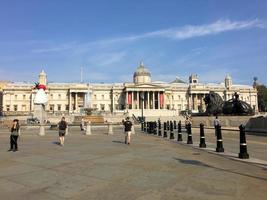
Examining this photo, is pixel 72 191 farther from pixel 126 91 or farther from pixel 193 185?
pixel 126 91

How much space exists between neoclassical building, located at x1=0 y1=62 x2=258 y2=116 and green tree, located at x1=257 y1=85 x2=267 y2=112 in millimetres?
2521

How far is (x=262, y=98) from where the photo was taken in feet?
530

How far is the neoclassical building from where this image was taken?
147 meters

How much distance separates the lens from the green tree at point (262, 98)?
158600mm

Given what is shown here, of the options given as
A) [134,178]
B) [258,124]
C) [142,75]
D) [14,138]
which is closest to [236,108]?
[258,124]

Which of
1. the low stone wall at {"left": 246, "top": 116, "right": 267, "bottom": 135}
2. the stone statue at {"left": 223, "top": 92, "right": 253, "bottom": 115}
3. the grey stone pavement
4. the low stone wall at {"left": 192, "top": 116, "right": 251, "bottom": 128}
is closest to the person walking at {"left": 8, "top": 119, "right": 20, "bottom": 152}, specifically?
the grey stone pavement

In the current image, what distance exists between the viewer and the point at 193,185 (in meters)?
8.44

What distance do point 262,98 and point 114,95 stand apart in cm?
7751

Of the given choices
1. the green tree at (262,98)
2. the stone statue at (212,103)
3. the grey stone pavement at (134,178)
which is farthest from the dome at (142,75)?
the grey stone pavement at (134,178)

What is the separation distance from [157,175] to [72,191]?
3.03m

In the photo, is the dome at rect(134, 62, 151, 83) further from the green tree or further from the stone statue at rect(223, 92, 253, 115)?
the stone statue at rect(223, 92, 253, 115)

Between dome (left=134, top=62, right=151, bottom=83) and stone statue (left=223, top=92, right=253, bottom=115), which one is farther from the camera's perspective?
dome (left=134, top=62, right=151, bottom=83)

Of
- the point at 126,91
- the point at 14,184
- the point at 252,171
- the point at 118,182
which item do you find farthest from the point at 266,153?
the point at 126,91

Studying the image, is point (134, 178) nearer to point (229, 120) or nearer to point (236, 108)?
point (229, 120)
